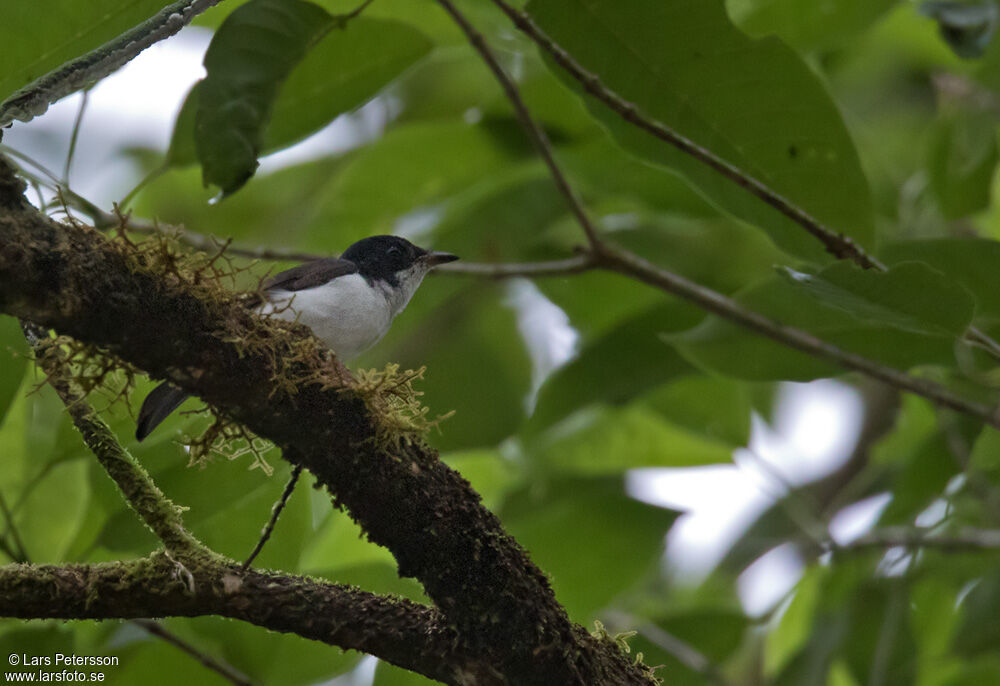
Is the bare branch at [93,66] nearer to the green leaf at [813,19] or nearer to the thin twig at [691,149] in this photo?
the thin twig at [691,149]

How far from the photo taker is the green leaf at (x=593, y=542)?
341 centimetres

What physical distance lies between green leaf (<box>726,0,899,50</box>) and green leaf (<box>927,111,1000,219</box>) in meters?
0.59

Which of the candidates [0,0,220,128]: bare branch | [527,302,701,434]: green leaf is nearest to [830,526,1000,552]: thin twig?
[527,302,701,434]: green leaf

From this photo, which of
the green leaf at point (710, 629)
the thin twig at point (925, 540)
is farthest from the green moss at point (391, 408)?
the thin twig at point (925, 540)

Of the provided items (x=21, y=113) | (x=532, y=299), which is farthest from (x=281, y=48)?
(x=532, y=299)

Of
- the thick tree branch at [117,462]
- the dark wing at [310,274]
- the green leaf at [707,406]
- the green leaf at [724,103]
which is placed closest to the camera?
the thick tree branch at [117,462]

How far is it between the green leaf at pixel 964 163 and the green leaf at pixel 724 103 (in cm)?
110

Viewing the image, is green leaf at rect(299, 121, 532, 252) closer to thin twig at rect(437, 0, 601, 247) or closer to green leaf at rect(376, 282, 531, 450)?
green leaf at rect(376, 282, 531, 450)

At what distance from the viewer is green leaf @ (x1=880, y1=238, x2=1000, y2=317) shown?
2.67 meters

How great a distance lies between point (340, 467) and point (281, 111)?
1661 mm

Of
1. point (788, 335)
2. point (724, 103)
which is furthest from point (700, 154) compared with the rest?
point (788, 335)

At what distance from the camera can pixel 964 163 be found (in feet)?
12.3

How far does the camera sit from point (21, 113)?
1.85 m

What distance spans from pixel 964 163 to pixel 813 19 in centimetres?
86
